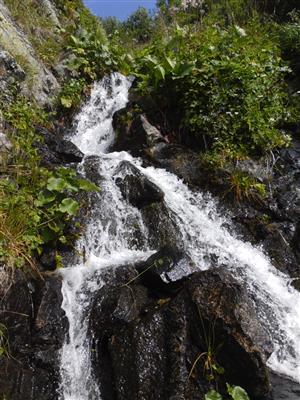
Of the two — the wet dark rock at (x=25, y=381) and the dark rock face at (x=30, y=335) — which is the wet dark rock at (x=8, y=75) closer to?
the dark rock face at (x=30, y=335)

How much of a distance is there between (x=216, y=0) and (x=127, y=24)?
35.7 feet

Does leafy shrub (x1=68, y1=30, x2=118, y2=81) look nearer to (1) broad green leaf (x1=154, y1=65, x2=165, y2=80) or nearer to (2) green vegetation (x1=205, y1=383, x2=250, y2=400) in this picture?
(1) broad green leaf (x1=154, y1=65, x2=165, y2=80)

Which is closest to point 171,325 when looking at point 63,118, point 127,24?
point 63,118

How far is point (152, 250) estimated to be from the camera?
216 inches

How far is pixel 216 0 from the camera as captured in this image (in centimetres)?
1251

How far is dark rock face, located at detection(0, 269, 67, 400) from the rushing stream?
13 centimetres

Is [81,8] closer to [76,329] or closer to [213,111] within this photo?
[213,111]

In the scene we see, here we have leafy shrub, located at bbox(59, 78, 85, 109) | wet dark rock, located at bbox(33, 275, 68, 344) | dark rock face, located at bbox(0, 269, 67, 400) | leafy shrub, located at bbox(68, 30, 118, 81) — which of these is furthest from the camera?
leafy shrub, located at bbox(68, 30, 118, 81)

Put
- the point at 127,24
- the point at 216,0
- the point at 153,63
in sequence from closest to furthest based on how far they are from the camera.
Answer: the point at 153,63 < the point at 216,0 < the point at 127,24

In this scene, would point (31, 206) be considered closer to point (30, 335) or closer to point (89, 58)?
point (30, 335)

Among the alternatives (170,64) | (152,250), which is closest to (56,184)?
(152,250)

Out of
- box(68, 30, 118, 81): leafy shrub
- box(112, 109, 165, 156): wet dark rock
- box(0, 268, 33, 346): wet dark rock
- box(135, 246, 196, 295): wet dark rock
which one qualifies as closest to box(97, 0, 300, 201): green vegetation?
box(112, 109, 165, 156): wet dark rock

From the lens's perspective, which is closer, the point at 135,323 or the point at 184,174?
the point at 135,323

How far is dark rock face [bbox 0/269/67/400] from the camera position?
144 inches
